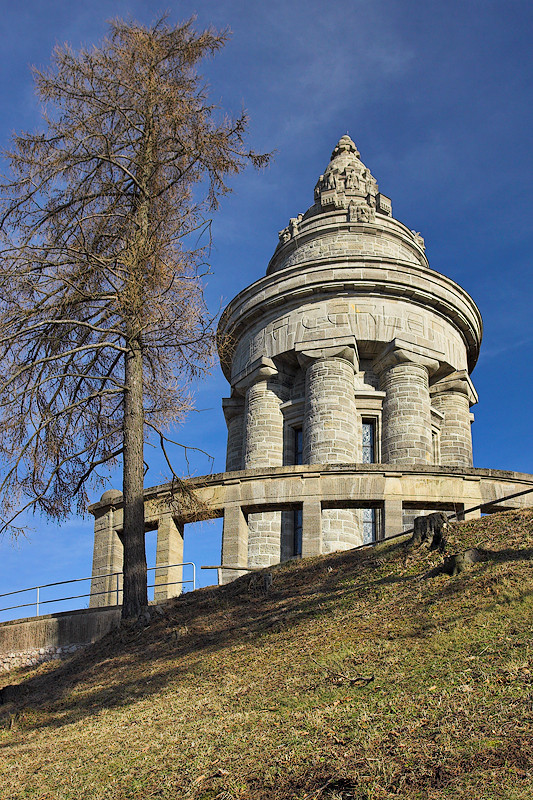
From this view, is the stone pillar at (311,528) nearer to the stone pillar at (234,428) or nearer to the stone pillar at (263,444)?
the stone pillar at (263,444)

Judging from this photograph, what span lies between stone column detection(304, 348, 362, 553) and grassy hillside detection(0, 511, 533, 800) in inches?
283

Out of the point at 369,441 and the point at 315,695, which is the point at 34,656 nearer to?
the point at 315,695

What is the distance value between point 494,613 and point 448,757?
10.2 feet

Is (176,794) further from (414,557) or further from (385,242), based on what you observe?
(385,242)

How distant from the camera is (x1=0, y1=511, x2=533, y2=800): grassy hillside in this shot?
654 centimetres

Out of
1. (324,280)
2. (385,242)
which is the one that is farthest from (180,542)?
(385,242)

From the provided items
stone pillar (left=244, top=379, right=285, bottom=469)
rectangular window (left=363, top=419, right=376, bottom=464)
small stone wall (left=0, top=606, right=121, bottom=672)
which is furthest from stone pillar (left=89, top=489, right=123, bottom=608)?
rectangular window (left=363, top=419, right=376, bottom=464)

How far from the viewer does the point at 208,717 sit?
28.2 ft

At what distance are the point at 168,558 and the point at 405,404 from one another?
896cm

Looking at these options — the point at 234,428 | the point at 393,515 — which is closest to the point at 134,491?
the point at 393,515

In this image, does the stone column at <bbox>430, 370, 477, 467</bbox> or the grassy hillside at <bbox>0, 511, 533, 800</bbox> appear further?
the stone column at <bbox>430, 370, 477, 467</bbox>

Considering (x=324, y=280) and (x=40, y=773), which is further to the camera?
(x=324, y=280)

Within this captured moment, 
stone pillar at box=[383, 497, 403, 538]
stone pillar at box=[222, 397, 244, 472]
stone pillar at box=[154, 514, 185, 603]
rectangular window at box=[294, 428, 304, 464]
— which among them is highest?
stone pillar at box=[222, 397, 244, 472]

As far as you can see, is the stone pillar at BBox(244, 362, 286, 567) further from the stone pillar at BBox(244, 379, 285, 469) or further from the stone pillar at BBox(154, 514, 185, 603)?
the stone pillar at BBox(154, 514, 185, 603)
